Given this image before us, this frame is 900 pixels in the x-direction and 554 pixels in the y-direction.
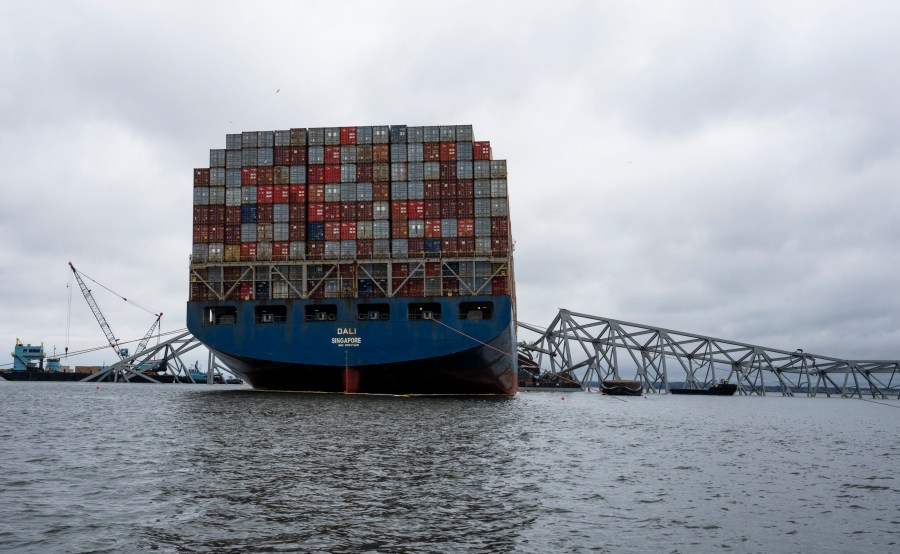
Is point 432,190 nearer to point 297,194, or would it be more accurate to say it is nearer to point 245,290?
point 297,194

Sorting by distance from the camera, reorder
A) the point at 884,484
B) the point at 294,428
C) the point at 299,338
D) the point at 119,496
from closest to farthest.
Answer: the point at 119,496
the point at 884,484
the point at 294,428
the point at 299,338

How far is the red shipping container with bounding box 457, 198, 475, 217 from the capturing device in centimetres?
6625

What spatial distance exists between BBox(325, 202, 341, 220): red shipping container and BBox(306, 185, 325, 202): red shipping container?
0.95 metres

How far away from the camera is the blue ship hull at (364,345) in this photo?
5831 cm

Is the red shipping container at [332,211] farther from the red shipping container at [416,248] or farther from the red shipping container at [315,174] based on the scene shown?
the red shipping container at [416,248]

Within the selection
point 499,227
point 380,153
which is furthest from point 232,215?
point 499,227

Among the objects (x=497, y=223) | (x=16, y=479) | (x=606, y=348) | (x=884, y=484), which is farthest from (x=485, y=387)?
(x=606, y=348)

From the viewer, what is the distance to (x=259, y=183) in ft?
225

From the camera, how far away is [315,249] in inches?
2569

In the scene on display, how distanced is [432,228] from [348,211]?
27.3 feet

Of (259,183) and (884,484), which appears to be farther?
(259,183)

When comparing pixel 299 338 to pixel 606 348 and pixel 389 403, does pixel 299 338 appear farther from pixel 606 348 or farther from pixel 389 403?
pixel 606 348

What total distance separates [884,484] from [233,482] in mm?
20631

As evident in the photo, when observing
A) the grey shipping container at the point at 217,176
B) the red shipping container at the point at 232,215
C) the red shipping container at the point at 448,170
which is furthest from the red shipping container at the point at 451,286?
the grey shipping container at the point at 217,176
